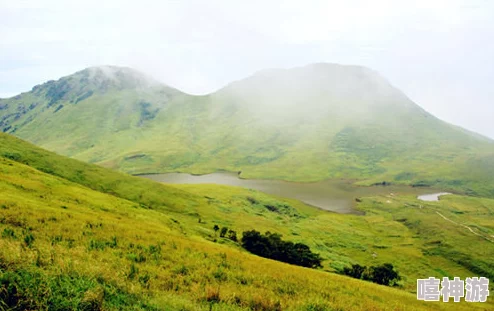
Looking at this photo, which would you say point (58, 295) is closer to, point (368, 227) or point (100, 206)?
point (100, 206)

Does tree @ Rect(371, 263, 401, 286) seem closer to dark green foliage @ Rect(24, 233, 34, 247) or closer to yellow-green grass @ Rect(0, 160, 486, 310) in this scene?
yellow-green grass @ Rect(0, 160, 486, 310)

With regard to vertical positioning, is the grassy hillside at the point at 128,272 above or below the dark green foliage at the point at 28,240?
below

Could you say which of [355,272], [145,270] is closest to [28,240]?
[145,270]

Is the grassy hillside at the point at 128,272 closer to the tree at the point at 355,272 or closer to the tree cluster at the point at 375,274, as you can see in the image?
the tree at the point at 355,272

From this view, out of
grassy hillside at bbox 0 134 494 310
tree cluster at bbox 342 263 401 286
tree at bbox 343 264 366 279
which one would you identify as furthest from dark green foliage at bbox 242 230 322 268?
grassy hillside at bbox 0 134 494 310

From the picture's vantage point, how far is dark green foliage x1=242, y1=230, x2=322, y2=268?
62.5 metres

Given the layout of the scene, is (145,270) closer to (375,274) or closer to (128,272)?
(128,272)

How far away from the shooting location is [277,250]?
208ft

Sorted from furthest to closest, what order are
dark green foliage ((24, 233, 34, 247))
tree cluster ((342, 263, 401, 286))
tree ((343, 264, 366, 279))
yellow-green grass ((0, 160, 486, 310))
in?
tree ((343, 264, 366, 279)) → tree cluster ((342, 263, 401, 286)) → dark green foliage ((24, 233, 34, 247)) → yellow-green grass ((0, 160, 486, 310))

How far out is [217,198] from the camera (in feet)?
430

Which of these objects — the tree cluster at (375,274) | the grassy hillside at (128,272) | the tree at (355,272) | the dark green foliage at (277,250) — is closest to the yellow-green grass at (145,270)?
the grassy hillside at (128,272)

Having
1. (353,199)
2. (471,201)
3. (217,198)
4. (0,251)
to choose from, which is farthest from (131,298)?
(471,201)

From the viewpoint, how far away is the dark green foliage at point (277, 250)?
62.5 m

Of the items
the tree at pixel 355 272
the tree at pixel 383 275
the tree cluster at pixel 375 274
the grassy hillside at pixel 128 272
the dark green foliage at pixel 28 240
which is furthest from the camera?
the tree at pixel 383 275
